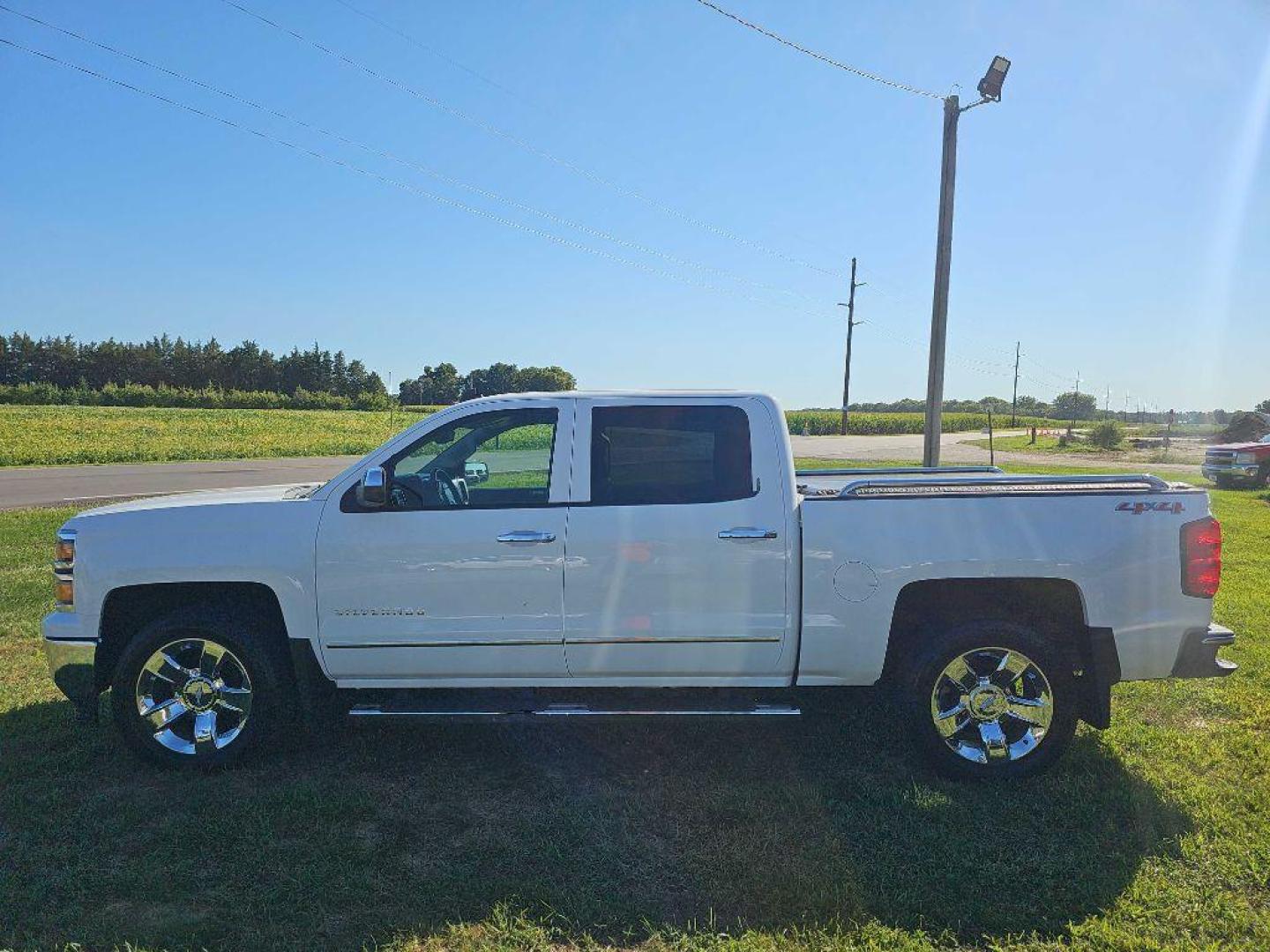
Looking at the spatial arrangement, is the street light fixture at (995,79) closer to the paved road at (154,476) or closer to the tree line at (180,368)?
the paved road at (154,476)


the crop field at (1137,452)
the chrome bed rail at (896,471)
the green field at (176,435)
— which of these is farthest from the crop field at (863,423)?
the chrome bed rail at (896,471)

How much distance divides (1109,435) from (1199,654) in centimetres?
4036

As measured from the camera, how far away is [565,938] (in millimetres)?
2975

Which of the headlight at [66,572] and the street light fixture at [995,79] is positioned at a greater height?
the street light fixture at [995,79]

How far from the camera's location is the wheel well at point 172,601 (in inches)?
169

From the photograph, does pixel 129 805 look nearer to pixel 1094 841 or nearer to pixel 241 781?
pixel 241 781

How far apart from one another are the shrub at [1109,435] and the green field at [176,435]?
20.0 m

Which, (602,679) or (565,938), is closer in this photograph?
(565,938)

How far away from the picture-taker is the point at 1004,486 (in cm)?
422

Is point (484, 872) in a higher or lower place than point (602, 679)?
lower

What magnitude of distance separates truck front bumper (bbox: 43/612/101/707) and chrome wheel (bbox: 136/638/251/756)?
0.87ft

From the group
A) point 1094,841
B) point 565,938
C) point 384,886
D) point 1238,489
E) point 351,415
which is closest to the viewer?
point 565,938

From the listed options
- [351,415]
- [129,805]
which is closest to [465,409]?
[129,805]

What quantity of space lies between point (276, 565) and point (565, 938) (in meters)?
2.27
